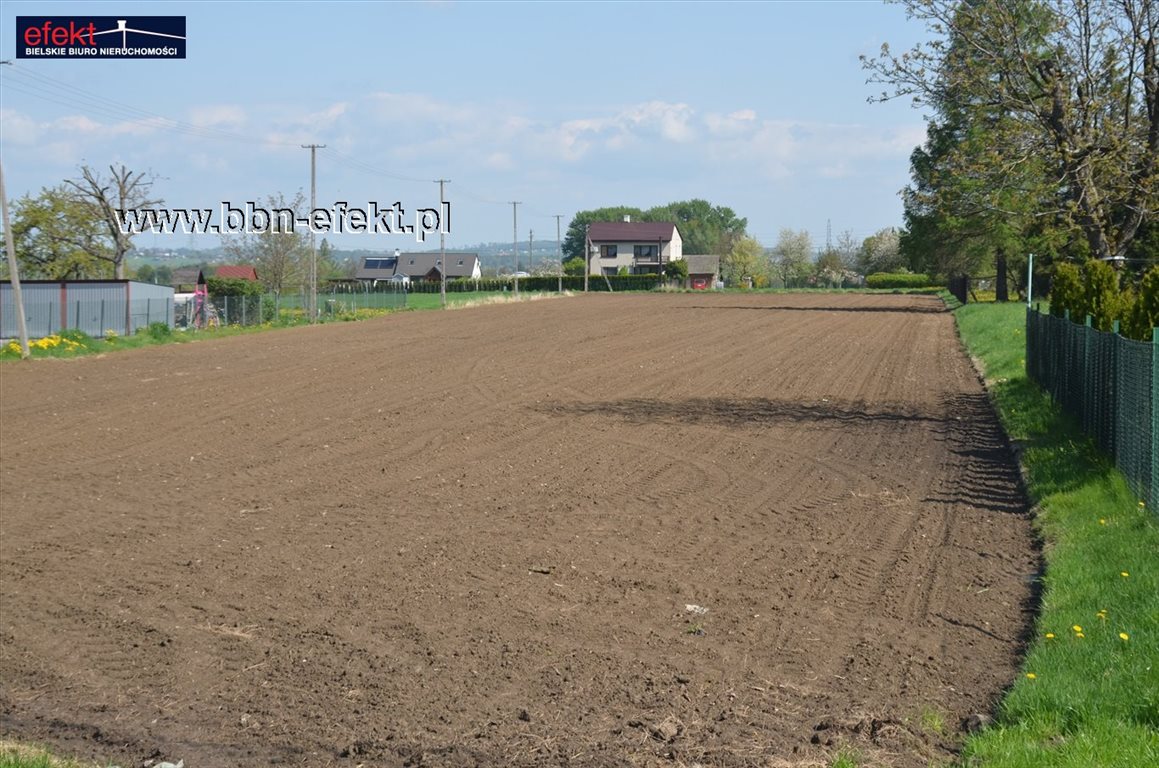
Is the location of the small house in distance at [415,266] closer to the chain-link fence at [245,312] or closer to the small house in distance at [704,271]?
the small house in distance at [704,271]

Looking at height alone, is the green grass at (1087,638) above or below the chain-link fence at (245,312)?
below

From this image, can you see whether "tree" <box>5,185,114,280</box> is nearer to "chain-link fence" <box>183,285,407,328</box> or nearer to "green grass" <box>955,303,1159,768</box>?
"chain-link fence" <box>183,285,407,328</box>

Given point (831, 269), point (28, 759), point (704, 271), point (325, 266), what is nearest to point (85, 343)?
point (28, 759)

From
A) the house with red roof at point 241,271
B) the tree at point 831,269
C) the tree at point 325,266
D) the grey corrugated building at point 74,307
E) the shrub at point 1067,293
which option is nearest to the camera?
the shrub at point 1067,293

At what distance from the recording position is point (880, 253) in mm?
138250

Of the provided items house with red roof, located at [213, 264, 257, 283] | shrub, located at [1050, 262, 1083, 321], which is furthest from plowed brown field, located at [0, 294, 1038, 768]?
house with red roof, located at [213, 264, 257, 283]

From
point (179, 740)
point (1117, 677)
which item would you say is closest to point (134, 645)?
point (179, 740)

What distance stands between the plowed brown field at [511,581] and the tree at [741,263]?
134 meters

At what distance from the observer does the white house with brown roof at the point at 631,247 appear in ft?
485

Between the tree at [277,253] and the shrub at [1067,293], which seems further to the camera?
the tree at [277,253]

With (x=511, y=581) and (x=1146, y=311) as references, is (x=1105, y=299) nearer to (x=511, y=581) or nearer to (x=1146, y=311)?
(x=1146, y=311)

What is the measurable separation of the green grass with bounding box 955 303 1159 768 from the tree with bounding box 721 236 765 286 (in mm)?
138953

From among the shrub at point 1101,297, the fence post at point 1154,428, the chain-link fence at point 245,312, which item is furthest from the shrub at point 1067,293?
the chain-link fence at point 245,312

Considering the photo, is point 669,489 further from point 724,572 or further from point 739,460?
point 724,572
